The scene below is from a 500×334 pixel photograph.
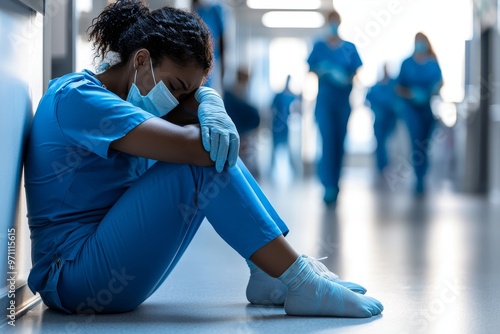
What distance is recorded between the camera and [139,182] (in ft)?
4.98

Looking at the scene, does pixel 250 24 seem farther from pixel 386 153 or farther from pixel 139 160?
pixel 139 160

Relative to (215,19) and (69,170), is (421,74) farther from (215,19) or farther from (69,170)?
(69,170)

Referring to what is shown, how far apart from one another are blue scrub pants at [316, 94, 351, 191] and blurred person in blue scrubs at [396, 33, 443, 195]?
1.48 m

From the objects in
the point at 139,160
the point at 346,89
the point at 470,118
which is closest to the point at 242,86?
the point at 470,118

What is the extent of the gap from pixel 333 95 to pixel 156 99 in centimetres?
362

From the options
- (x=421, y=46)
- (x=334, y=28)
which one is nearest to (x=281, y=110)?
(x=421, y=46)

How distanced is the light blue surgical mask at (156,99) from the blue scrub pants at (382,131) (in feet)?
25.4

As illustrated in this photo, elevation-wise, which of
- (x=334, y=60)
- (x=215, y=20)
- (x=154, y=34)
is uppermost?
(x=215, y=20)

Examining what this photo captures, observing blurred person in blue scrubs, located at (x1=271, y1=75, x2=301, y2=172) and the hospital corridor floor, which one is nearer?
the hospital corridor floor

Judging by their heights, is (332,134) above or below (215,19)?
below

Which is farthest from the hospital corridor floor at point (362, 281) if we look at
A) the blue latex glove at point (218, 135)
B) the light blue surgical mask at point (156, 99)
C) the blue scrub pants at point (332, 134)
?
the blue scrub pants at point (332, 134)

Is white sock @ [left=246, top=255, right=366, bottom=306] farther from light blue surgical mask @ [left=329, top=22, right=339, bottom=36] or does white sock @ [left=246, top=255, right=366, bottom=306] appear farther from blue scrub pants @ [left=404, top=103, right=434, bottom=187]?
blue scrub pants @ [left=404, top=103, right=434, bottom=187]

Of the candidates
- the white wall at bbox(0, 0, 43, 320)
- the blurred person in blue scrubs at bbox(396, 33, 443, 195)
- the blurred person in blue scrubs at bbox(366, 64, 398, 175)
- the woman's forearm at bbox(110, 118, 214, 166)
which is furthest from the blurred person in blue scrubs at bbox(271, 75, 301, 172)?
the woman's forearm at bbox(110, 118, 214, 166)

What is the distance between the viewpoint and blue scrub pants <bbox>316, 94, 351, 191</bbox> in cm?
518
